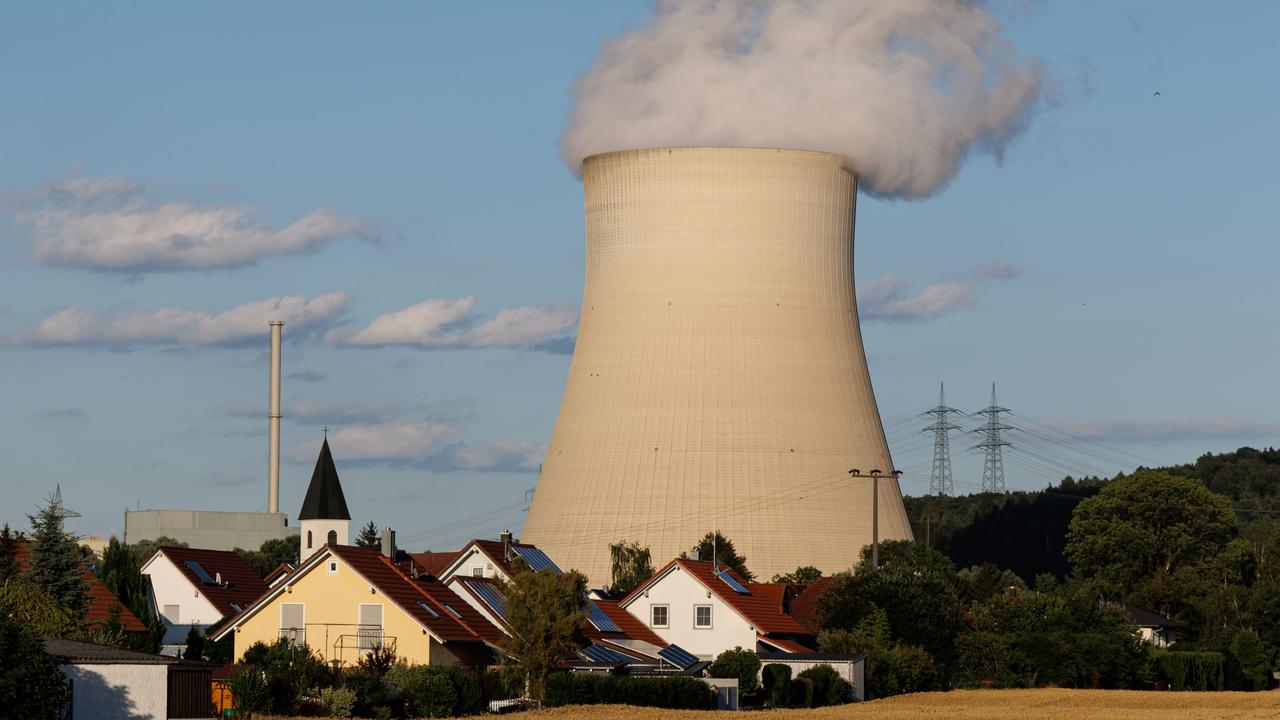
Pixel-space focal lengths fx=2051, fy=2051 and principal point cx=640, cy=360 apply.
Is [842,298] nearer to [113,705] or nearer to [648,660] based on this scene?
[648,660]

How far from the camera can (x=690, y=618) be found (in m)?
35.5

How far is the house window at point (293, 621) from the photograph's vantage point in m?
28.5

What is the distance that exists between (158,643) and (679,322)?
13.9 meters

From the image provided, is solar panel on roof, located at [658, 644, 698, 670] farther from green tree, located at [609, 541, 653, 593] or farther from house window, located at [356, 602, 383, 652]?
green tree, located at [609, 541, 653, 593]

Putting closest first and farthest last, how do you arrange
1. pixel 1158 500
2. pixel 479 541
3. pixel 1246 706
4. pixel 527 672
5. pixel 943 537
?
1. pixel 527 672
2. pixel 1246 706
3. pixel 479 541
4. pixel 1158 500
5. pixel 943 537

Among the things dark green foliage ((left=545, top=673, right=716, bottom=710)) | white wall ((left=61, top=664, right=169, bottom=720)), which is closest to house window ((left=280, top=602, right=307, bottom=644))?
dark green foliage ((left=545, top=673, right=716, bottom=710))

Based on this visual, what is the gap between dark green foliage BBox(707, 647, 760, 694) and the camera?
30094 millimetres

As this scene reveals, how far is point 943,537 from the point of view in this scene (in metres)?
78.8

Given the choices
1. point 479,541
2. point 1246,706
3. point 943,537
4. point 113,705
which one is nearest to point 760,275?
point 479,541

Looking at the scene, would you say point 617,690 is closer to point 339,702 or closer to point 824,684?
point 824,684

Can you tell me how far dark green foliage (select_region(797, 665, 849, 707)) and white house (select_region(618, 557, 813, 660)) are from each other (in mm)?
3811

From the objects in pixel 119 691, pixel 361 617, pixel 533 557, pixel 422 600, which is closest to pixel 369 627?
pixel 361 617

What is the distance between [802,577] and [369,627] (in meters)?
17.0

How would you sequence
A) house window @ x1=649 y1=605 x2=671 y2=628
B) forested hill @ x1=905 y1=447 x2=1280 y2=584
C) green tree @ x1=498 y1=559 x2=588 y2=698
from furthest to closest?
forested hill @ x1=905 y1=447 x2=1280 y2=584 < house window @ x1=649 y1=605 x2=671 y2=628 < green tree @ x1=498 y1=559 x2=588 y2=698
